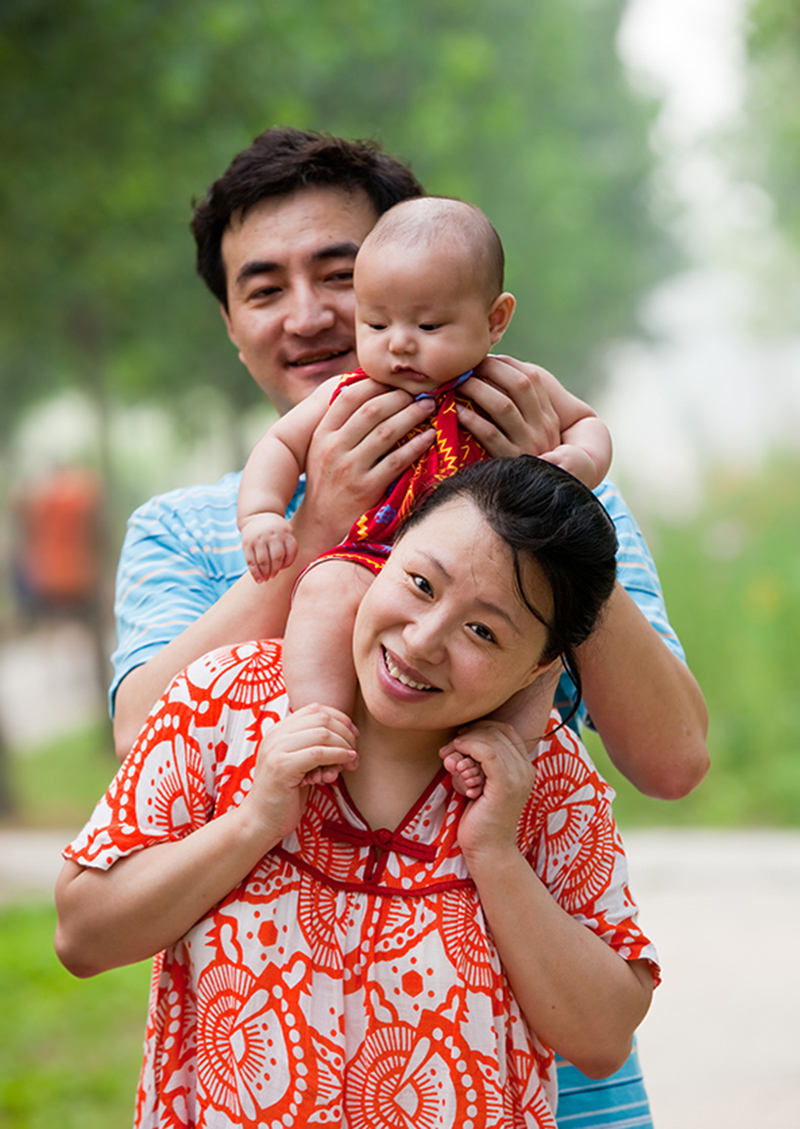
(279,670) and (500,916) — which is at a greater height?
(279,670)

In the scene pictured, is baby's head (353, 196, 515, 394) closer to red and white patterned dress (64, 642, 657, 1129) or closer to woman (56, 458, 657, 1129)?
woman (56, 458, 657, 1129)

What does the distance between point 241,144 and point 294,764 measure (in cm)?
607

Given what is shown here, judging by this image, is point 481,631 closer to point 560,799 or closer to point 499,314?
point 560,799

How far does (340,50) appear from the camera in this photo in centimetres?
762

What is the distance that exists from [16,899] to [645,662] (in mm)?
5277

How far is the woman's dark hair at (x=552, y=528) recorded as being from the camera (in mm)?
1366

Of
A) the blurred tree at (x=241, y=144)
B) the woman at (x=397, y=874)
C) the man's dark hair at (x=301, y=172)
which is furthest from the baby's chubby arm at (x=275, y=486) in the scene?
the blurred tree at (x=241, y=144)

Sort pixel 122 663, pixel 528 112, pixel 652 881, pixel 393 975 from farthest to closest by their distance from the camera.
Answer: pixel 528 112 → pixel 652 881 → pixel 122 663 → pixel 393 975

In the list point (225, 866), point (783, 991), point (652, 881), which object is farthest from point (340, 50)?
point (225, 866)

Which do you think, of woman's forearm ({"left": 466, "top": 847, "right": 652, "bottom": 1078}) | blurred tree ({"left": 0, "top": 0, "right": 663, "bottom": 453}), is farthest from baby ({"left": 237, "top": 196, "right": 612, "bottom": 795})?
blurred tree ({"left": 0, "top": 0, "right": 663, "bottom": 453})

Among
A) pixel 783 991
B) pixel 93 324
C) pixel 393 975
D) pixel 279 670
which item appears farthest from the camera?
pixel 93 324

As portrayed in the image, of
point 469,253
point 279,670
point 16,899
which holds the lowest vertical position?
point 279,670

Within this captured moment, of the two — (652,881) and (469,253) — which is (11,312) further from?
(469,253)

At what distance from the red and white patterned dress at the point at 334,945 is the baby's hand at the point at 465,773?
47 mm
